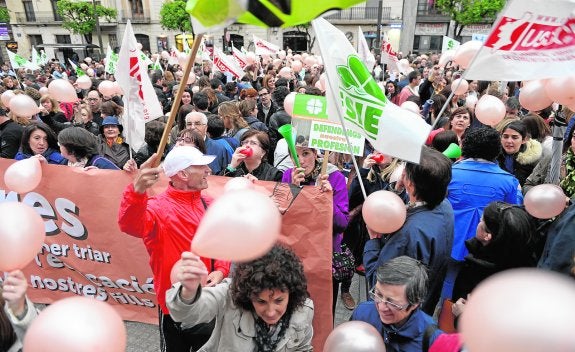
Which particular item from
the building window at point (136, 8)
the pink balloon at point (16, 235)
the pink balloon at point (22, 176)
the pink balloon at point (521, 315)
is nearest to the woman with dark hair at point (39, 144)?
the pink balloon at point (22, 176)

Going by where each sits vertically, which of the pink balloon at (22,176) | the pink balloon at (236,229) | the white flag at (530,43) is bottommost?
the pink balloon at (22,176)

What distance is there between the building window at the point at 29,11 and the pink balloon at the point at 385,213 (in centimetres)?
4861

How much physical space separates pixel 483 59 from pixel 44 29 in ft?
157

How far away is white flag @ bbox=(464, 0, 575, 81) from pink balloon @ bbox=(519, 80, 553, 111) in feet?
6.10

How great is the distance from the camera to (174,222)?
2.31 metres

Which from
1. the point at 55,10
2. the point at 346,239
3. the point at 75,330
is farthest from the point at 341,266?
the point at 55,10

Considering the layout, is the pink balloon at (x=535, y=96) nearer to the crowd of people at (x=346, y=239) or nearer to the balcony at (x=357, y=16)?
the crowd of people at (x=346, y=239)

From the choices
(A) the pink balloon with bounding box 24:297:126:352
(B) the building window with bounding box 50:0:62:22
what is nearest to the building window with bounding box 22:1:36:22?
(B) the building window with bounding box 50:0:62:22

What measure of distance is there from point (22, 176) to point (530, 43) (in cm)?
330

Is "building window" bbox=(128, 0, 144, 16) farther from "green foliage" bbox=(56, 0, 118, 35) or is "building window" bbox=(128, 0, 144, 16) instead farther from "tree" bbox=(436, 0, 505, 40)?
"tree" bbox=(436, 0, 505, 40)

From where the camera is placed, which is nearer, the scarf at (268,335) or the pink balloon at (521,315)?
the pink balloon at (521,315)

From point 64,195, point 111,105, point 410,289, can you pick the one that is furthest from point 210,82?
point 410,289

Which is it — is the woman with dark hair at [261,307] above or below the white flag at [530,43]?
below

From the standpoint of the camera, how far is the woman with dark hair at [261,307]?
1.80m
